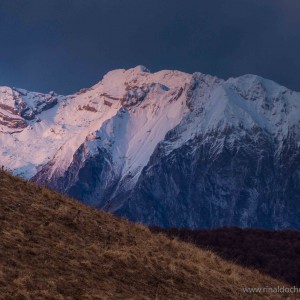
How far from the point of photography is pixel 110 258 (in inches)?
965

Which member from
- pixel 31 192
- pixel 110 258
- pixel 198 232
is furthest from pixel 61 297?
pixel 198 232

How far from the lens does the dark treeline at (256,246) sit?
3851cm

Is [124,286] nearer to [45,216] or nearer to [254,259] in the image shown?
[45,216]

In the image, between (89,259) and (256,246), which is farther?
(256,246)

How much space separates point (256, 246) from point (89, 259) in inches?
838

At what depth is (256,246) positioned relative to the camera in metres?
42.6

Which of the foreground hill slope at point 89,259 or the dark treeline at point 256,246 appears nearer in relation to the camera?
the foreground hill slope at point 89,259

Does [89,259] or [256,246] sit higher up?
[256,246]

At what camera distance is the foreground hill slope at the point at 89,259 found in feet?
66.8

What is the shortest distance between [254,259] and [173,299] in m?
18.5

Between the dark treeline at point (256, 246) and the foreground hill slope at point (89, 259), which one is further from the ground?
the dark treeline at point (256, 246)

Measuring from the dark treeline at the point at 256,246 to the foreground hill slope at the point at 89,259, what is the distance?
23.3 ft

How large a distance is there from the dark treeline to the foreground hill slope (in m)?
7.12

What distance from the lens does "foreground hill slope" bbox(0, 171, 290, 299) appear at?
20.4 meters
